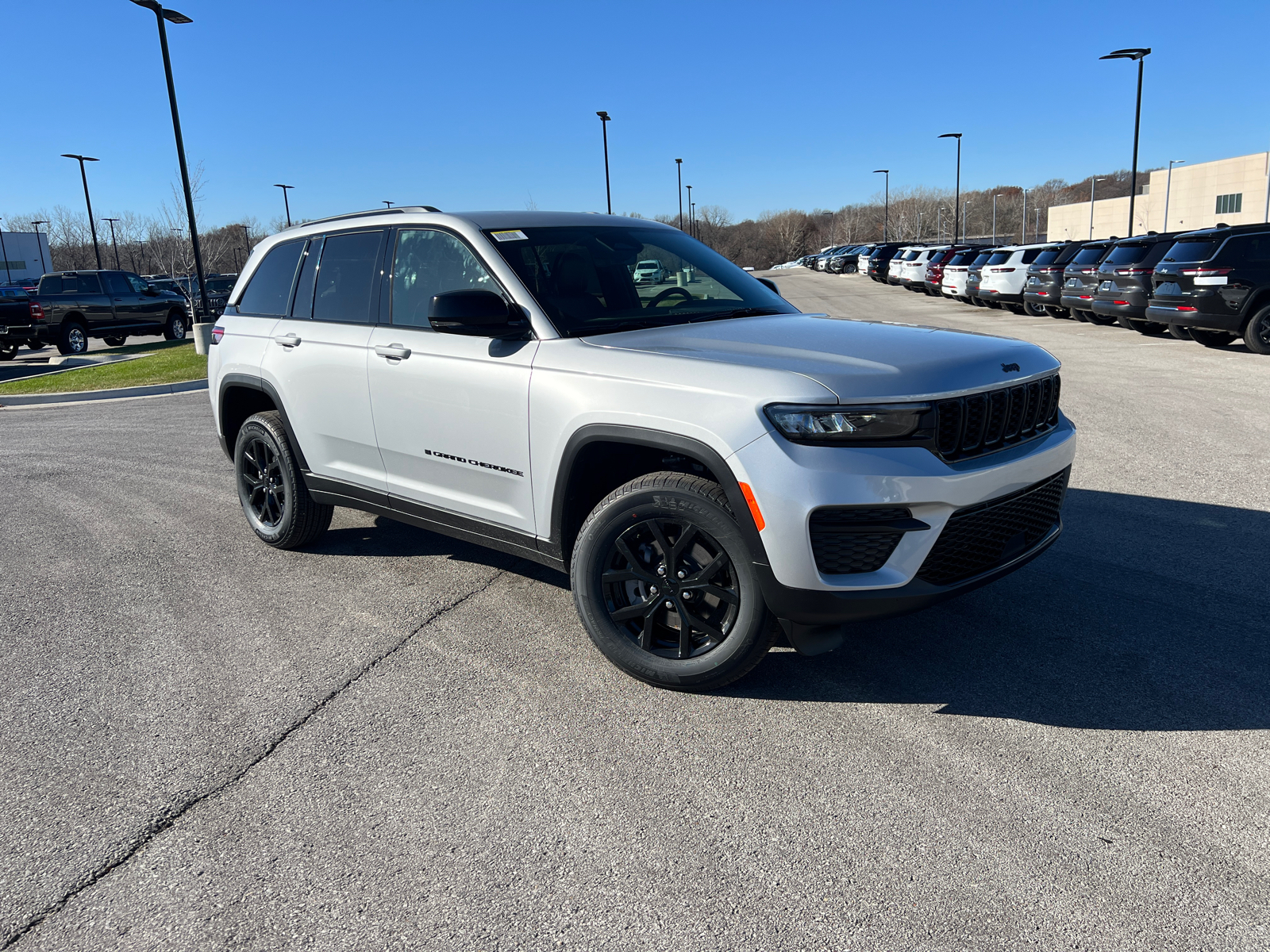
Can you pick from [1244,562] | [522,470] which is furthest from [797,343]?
[1244,562]

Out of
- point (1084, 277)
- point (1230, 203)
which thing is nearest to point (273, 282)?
point (1084, 277)

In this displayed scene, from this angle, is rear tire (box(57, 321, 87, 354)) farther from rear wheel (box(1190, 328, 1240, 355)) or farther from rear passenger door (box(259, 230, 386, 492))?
rear wheel (box(1190, 328, 1240, 355))

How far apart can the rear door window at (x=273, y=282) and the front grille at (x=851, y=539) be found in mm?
3650

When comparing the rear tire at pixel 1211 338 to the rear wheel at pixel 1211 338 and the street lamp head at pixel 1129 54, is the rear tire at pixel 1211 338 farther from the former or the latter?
the street lamp head at pixel 1129 54

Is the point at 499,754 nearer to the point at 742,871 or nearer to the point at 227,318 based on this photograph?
the point at 742,871

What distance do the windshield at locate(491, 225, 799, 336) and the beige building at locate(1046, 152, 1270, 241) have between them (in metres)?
65.8

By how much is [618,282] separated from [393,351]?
1.11 metres

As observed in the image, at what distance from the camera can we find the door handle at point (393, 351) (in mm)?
4500

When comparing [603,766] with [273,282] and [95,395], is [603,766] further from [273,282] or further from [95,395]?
[95,395]

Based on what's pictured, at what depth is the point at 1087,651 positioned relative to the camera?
3936mm

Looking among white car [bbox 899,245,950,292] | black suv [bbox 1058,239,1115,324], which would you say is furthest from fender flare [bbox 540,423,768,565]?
white car [bbox 899,245,950,292]

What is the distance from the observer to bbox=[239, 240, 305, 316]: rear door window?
18.2 ft

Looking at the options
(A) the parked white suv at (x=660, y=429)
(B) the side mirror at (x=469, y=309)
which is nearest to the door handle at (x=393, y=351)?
(A) the parked white suv at (x=660, y=429)

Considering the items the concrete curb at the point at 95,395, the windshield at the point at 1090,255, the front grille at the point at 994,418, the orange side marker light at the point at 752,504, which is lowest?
the concrete curb at the point at 95,395
